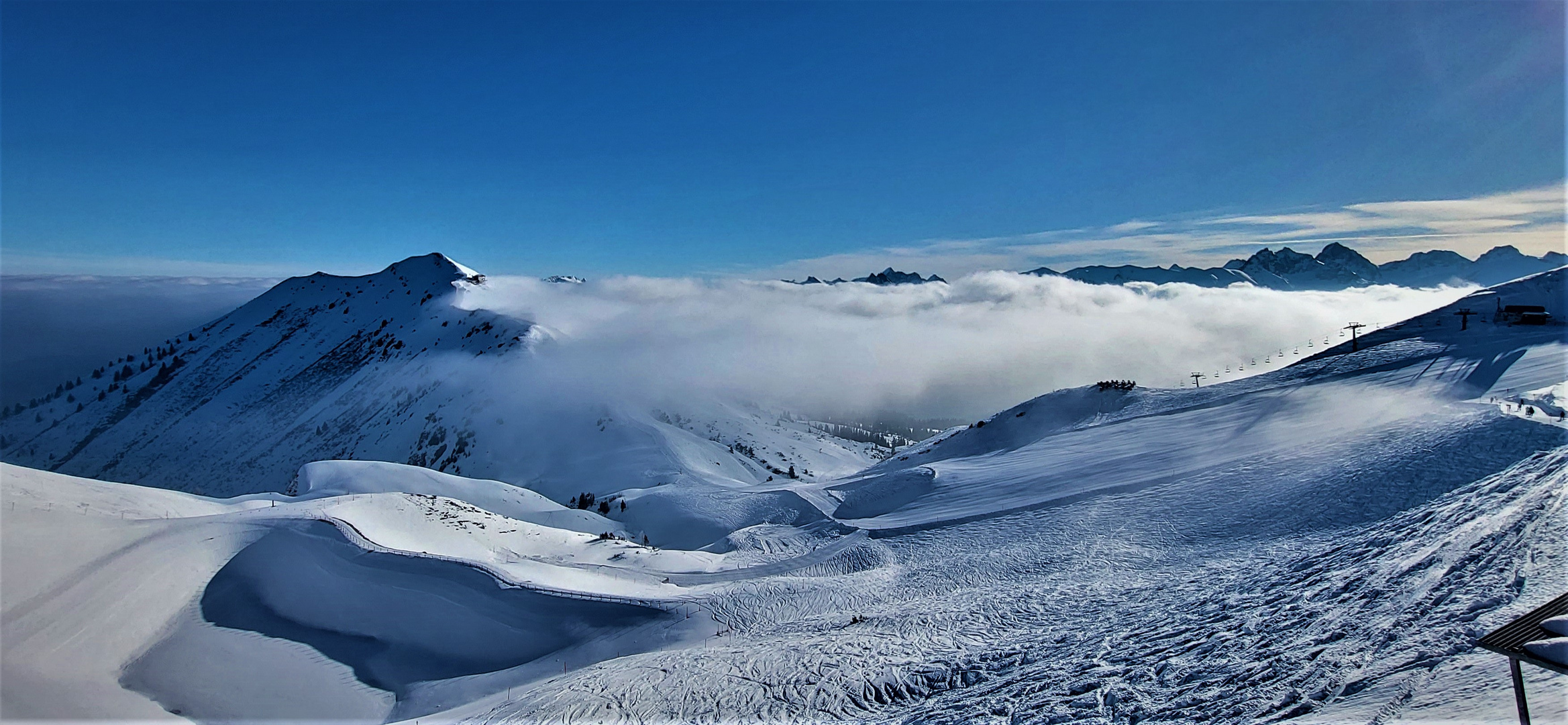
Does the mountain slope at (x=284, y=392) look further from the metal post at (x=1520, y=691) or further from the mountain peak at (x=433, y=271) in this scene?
the metal post at (x=1520, y=691)

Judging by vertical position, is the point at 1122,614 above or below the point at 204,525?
below

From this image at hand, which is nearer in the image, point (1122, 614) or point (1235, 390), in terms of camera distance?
point (1122, 614)

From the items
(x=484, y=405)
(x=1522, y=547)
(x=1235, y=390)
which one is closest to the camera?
(x=1522, y=547)

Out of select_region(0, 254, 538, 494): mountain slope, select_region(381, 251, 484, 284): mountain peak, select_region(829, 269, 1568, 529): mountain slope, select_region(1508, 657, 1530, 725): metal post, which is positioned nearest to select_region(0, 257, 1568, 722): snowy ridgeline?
select_region(829, 269, 1568, 529): mountain slope

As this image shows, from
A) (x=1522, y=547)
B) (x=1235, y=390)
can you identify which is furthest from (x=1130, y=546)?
(x=1235, y=390)

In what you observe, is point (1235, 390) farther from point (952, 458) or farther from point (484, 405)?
point (484, 405)

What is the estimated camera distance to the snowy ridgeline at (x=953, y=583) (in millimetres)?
11219

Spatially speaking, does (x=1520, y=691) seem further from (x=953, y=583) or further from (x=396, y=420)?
(x=396, y=420)

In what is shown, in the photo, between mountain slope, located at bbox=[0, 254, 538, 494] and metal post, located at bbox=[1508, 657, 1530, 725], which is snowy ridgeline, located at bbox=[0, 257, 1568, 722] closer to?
metal post, located at bbox=[1508, 657, 1530, 725]

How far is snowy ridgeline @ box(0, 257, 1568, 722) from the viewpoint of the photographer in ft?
36.8

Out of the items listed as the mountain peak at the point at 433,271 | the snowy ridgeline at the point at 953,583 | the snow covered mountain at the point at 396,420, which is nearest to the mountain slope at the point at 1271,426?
the snowy ridgeline at the point at 953,583

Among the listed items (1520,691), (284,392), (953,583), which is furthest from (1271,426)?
(284,392)

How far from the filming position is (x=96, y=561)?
21.0 metres

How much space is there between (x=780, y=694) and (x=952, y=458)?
31.6 metres
